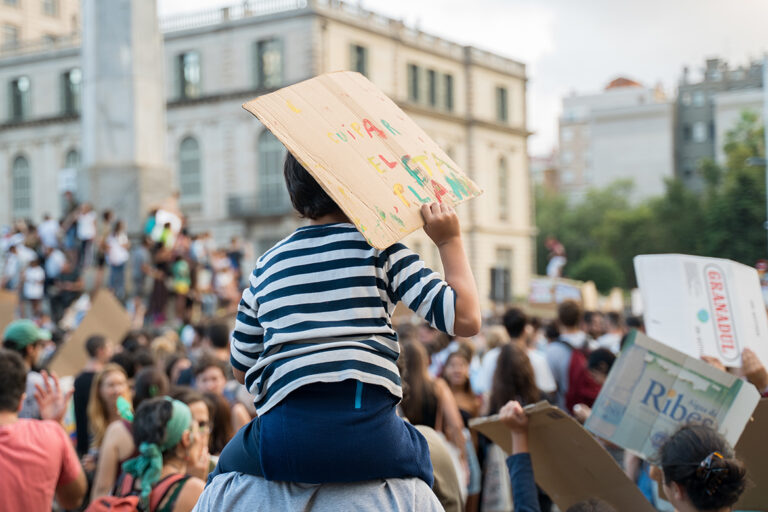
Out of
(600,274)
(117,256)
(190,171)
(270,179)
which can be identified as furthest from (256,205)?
(117,256)

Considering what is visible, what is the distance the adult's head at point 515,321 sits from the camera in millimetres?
7277

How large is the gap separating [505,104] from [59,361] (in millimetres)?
46236

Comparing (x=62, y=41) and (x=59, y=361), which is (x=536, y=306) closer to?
(x=59, y=361)

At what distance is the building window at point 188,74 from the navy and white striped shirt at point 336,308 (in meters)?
41.3

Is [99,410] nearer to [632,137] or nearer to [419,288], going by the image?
[419,288]

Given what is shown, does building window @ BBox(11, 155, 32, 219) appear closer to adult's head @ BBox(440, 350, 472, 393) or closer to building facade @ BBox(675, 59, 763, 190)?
adult's head @ BBox(440, 350, 472, 393)

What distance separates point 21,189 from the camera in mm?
46188

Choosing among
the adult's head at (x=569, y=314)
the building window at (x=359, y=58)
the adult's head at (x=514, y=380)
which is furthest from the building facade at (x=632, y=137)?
the adult's head at (x=514, y=380)

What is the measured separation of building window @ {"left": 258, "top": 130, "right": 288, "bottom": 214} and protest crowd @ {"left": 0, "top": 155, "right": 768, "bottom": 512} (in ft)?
113

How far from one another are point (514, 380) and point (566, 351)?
1.43 metres

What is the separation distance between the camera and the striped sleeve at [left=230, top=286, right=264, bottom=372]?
2697 mm

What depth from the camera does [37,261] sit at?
15.1m

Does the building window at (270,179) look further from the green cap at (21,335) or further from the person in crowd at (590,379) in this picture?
the green cap at (21,335)

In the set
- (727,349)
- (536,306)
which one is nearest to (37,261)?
(536,306)
